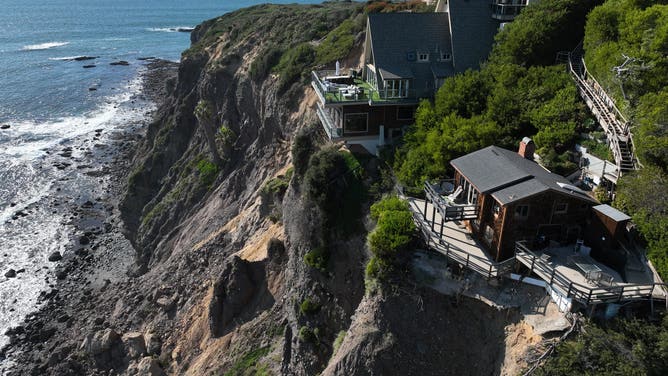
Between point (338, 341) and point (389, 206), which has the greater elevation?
point (389, 206)

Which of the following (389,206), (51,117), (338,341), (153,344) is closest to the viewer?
(389,206)

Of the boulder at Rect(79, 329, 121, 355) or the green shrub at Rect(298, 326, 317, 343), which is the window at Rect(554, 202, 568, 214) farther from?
the boulder at Rect(79, 329, 121, 355)

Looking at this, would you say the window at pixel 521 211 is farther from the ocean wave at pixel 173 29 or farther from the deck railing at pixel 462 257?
the ocean wave at pixel 173 29

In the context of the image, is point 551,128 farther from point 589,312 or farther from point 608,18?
point 589,312

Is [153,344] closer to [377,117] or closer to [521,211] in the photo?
[377,117]

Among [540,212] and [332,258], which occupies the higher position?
[540,212]

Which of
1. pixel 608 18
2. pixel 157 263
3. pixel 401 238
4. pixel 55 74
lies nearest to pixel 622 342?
pixel 401 238

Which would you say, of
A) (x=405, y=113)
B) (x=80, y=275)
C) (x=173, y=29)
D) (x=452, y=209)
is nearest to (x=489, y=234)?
(x=452, y=209)
